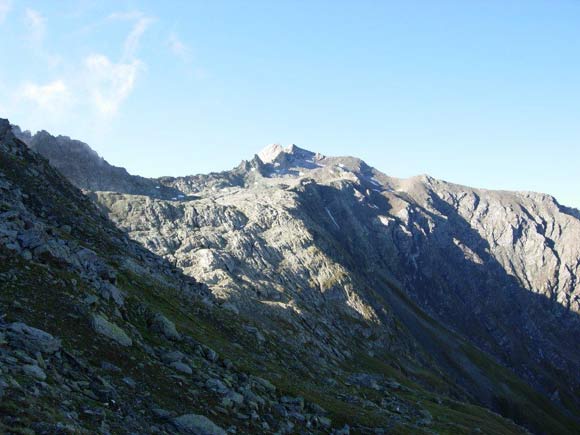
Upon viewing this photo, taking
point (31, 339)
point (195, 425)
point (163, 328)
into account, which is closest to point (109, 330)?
point (31, 339)

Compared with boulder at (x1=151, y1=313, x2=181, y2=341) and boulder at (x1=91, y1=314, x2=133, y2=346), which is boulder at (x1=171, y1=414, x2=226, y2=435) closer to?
boulder at (x1=91, y1=314, x2=133, y2=346)

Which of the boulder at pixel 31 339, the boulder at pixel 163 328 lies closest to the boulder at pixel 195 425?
the boulder at pixel 31 339

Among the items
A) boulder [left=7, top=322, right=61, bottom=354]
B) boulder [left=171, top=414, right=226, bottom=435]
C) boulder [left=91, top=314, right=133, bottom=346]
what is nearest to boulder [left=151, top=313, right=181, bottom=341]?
boulder [left=91, top=314, right=133, bottom=346]

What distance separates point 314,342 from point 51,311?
124 metres

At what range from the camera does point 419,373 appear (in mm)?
187125

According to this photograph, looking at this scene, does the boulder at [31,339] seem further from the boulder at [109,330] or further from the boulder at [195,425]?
the boulder at [195,425]

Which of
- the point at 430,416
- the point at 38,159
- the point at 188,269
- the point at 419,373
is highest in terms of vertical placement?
the point at 38,159

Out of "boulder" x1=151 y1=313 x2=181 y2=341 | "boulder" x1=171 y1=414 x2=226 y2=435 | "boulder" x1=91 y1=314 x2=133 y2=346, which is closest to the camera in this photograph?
"boulder" x1=171 y1=414 x2=226 y2=435

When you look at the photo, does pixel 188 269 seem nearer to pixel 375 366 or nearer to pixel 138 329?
pixel 375 366

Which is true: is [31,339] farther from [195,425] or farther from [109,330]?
[195,425]

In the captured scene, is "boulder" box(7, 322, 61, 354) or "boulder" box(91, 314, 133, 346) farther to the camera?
"boulder" box(91, 314, 133, 346)

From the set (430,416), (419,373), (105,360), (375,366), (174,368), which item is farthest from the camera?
(419,373)

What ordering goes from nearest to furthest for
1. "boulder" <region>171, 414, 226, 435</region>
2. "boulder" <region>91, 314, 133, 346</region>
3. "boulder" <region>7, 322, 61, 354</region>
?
"boulder" <region>7, 322, 61, 354</region> → "boulder" <region>171, 414, 226, 435</region> → "boulder" <region>91, 314, 133, 346</region>

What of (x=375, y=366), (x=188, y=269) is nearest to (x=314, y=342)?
(x=375, y=366)
